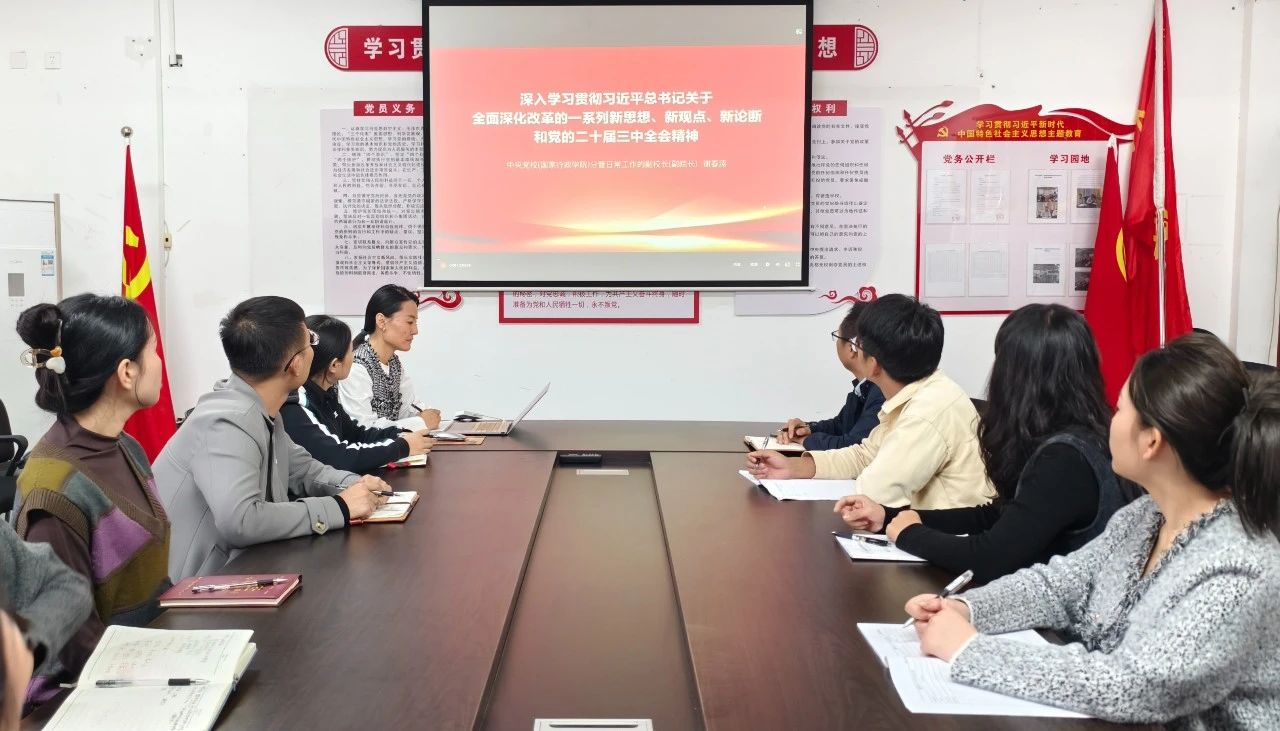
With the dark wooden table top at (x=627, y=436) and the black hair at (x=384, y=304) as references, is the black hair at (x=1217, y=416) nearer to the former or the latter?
the dark wooden table top at (x=627, y=436)

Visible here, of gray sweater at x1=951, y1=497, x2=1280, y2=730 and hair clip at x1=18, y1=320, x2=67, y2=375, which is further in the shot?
hair clip at x1=18, y1=320, x2=67, y2=375

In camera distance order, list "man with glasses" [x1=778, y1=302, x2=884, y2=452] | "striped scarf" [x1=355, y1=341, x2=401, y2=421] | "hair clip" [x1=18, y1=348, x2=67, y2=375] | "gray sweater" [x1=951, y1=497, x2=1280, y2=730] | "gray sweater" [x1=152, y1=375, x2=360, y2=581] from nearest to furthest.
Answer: "gray sweater" [x1=951, y1=497, x2=1280, y2=730] < "hair clip" [x1=18, y1=348, x2=67, y2=375] < "gray sweater" [x1=152, y1=375, x2=360, y2=581] < "man with glasses" [x1=778, y1=302, x2=884, y2=452] < "striped scarf" [x1=355, y1=341, x2=401, y2=421]

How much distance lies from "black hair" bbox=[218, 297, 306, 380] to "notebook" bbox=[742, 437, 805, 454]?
161cm

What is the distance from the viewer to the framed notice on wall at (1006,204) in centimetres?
409

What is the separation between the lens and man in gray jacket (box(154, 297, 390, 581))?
1.87 metres

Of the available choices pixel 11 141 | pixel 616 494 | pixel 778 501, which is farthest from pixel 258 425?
pixel 11 141

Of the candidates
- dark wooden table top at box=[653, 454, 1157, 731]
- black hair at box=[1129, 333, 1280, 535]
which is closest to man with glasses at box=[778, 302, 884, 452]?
dark wooden table top at box=[653, 454, 1157, 731]

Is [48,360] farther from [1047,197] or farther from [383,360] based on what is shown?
[1047,197]

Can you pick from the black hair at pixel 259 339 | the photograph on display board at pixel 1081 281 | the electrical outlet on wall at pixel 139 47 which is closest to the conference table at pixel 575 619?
the black hair at pixel 259 339

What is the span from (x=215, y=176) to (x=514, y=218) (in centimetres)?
137

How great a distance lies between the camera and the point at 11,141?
4.08m

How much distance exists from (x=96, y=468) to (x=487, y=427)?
76.4 inches

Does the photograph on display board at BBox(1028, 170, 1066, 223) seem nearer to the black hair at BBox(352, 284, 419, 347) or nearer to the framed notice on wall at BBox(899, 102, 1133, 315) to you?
the framed notice on wall at BBox(899, 102, 1133, 315)

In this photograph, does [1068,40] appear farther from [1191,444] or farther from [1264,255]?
[1191,444]
